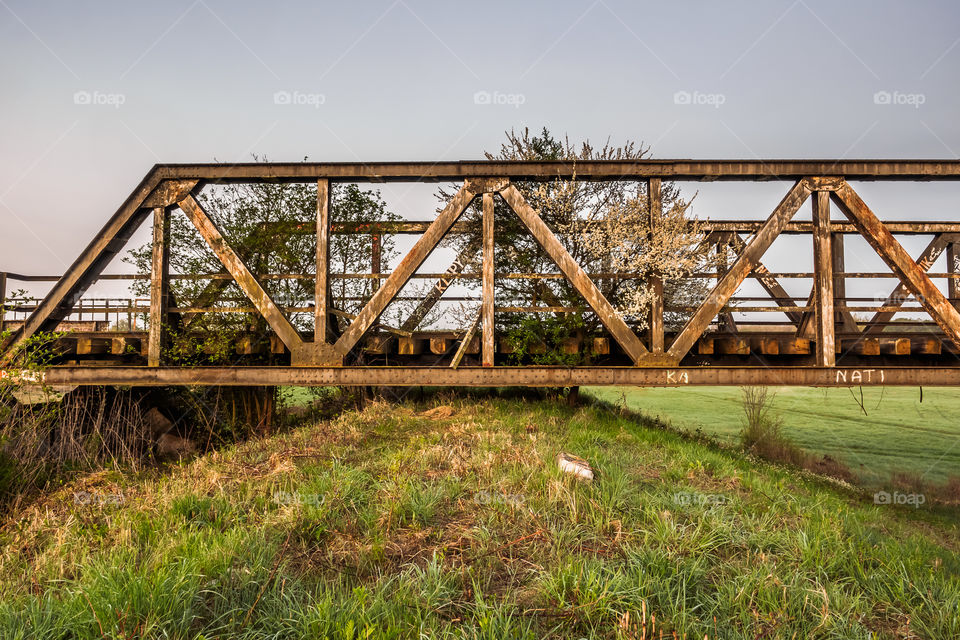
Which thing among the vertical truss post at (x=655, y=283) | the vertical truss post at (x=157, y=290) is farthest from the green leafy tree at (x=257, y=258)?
the vertical truss post at (x=655, y=283)

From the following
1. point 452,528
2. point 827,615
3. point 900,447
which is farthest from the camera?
point 900,447

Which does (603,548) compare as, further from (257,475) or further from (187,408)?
(187,408)

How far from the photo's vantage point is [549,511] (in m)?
3.15


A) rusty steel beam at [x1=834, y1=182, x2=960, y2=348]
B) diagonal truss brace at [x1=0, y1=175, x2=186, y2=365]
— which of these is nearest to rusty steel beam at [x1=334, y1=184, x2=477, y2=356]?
diagonal truss brace at [x1=0, y1=175, x2=186, y2=365]

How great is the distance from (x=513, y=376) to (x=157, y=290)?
5002mm

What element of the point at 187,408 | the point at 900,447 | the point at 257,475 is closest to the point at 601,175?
the point at 257,475

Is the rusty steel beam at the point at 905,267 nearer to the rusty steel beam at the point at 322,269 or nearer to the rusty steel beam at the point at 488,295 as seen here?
the rusty steel beam at the point at 488,295

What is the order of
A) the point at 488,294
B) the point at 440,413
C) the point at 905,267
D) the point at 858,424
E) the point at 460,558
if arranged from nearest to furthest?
1. the point at 460,558
2. the point at 905,267
3. the point at 488,294
4. the point at 440,413
5. the point at 858,424

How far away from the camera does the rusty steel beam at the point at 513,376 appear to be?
561cm

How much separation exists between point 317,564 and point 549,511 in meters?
1.57

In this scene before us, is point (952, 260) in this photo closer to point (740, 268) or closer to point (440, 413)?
point (740, 268)

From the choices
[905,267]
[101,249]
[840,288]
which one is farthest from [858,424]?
[101,249]

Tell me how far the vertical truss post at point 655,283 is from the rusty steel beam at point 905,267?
2.34 metres

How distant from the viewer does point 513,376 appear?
573cm
